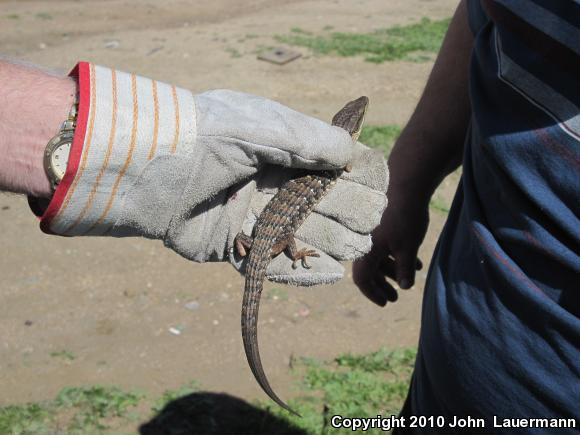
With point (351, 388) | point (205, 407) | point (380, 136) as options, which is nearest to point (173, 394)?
point (205, 407)

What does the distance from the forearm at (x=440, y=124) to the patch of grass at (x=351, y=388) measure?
5.46 ft

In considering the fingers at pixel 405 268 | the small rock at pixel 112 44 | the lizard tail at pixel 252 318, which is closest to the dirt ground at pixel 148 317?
the lizard tail at pixel 252 318

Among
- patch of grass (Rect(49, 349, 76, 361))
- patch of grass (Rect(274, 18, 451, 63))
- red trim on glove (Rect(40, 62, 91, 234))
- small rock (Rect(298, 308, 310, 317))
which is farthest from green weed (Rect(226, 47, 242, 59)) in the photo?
red trim on glove (Rect(40, 62, 91, 234))

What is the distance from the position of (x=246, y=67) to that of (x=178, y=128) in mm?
6902

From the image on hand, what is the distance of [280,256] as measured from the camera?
8.54 feet

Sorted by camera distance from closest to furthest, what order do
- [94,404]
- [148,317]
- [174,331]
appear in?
[94,404] < [174,331] < [148,317]

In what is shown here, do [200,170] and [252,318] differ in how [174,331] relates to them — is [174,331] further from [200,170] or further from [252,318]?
[200,170]

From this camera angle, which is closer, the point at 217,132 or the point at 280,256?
the point at 217,132

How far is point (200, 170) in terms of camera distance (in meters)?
1.95

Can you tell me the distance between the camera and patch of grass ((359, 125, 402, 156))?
6.30 meters

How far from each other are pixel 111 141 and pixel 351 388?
8.30 feet

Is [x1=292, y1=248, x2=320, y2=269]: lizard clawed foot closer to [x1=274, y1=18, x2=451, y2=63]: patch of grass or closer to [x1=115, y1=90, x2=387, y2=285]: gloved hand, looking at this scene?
[x1=115, y1=90, x2=387, y2=285]: gloved hand

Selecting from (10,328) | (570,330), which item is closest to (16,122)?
(570,330)

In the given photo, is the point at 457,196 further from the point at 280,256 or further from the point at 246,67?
the point at 246,67
